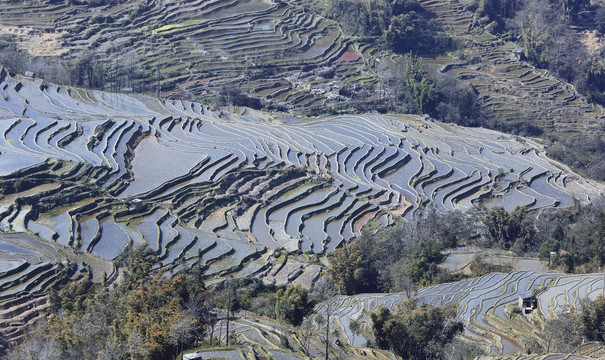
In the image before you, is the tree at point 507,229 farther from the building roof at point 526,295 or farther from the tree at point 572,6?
the tree at point 572,6

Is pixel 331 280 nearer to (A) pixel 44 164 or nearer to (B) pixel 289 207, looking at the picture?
(B) pixel 289 207

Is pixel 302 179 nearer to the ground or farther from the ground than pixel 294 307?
nearer to the ground

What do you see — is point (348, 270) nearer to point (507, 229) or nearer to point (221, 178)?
point (507, 229)

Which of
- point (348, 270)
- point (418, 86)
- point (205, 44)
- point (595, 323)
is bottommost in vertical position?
point (418, 86)

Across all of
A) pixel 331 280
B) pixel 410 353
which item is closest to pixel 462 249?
pixel 331 280

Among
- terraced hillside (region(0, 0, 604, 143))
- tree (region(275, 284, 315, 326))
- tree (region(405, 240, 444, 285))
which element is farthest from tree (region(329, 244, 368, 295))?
terraced hillside (region(0, 0, 604, 143))

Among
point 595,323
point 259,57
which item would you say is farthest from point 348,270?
point 259,57
